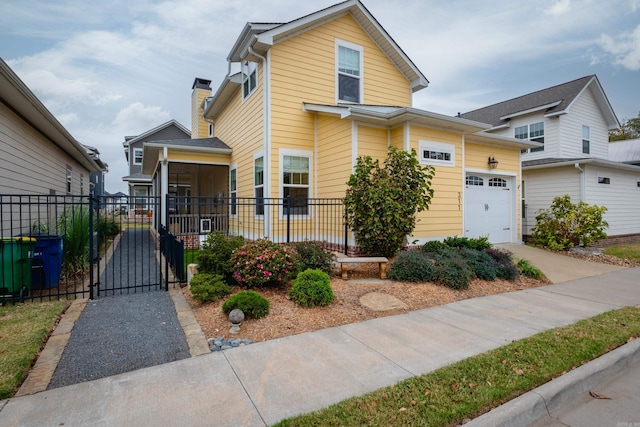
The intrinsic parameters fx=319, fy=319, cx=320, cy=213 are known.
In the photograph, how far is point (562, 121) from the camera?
15555 millimetres

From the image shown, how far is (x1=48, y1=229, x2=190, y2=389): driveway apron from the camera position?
3.32m

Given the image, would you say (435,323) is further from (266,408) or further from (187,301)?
(187,301)

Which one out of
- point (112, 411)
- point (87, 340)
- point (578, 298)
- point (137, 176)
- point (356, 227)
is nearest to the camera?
point (112, 411)

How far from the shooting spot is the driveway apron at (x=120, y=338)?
3.32m

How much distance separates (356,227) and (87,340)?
540 cm

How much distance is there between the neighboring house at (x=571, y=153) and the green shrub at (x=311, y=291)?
12385 mm

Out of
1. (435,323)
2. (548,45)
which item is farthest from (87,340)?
(548,45)

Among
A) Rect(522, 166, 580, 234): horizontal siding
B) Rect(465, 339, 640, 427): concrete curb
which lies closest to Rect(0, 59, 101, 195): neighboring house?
Rect(465, 339, 640, 427): concrete curb

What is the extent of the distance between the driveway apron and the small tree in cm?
431

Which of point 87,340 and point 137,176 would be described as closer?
point 87,340

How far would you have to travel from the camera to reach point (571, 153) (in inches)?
626

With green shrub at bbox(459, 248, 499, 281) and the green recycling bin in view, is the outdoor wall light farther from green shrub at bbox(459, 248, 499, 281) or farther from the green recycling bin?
the green recycling bin

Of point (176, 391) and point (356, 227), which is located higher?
point (356, 227)

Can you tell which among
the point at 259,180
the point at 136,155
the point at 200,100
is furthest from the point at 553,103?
the point at 136,155
